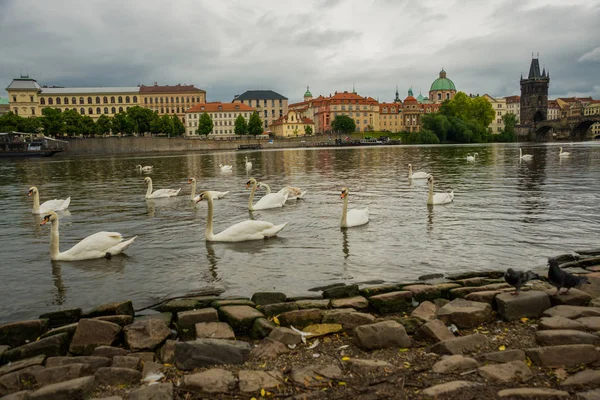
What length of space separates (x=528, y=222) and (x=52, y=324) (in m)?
12.0

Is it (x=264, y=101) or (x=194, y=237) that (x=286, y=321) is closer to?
(x=194, y=237)

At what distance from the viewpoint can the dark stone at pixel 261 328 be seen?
605 cm

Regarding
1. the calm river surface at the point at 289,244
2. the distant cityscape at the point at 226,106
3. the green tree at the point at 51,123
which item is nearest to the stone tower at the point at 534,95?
the distant cityscape at the point at 226,106

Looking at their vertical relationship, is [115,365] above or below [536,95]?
below

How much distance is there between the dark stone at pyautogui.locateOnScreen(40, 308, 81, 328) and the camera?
22.4 ft

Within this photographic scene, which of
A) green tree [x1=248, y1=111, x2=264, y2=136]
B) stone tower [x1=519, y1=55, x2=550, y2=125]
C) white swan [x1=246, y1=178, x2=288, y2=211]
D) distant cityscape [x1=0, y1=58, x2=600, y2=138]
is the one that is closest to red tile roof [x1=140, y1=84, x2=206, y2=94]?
distant cityscape [x1=0, y1=58, x2=600, y2=138]

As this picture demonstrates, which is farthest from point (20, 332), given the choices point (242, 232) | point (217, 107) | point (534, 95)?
point (534, 95)

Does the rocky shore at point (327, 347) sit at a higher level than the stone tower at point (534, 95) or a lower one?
lower

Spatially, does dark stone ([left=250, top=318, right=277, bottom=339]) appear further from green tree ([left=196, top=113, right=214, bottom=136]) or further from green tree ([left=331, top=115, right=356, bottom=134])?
green tree ([left=331, top=115, right=356, bottom=134])

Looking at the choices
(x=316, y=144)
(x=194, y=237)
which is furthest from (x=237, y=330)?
(x=316, y=144)

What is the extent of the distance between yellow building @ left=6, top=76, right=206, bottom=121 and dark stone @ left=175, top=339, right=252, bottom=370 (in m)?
169

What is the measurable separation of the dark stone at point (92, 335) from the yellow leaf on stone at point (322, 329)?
2.48 metres

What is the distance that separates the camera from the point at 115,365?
5328mm

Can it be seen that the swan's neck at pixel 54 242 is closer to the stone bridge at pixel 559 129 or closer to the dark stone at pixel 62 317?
the dark stone at pixel 62 317
